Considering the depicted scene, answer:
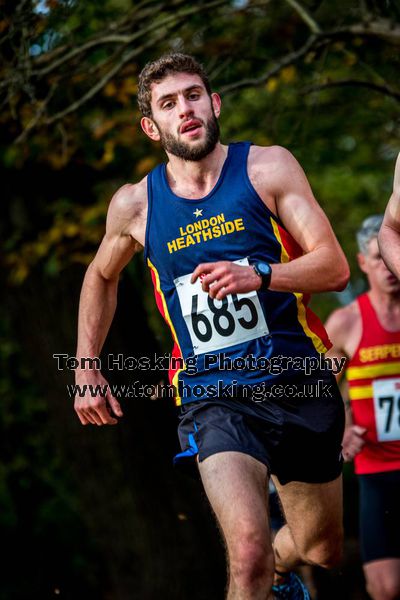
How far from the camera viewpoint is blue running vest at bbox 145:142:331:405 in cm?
466

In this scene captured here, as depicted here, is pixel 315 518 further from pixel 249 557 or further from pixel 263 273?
pixel 263 273

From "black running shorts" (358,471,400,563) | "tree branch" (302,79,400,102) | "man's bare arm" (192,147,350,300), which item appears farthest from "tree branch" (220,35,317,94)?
"black running shorts" (358,471,400,563)

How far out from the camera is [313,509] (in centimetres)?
503

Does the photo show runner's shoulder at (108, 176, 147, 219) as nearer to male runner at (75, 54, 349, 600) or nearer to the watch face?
male runner at (75, 54, 349, 600)

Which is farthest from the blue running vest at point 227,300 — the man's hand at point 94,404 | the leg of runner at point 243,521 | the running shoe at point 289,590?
the running shoe at point 289,590

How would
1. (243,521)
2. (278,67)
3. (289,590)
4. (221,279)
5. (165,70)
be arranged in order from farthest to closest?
(278,67) → (289,590) → (165,70) → (243,521) → (221,279)

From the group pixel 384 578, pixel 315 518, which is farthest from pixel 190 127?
pixel 384 578

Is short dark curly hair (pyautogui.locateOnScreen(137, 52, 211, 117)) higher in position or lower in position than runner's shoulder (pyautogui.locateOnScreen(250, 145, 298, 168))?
higher

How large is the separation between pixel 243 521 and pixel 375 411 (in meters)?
2.49

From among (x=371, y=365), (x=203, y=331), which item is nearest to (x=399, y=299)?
(x=371, y=365)

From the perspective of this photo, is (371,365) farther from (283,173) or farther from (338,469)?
(283,173)

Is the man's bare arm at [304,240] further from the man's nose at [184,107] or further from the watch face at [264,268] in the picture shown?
the man's nose at [184,107]

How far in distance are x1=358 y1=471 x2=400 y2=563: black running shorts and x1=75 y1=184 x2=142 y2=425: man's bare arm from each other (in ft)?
6.73

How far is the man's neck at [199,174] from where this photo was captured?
16.0 ft
